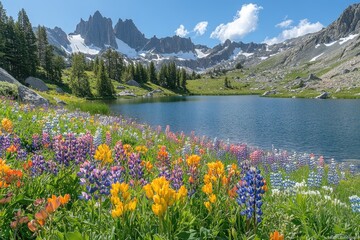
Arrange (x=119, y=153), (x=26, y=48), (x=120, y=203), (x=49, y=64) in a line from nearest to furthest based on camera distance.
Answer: (x=120, y=203)
(x=119, y=153)
(x=26, y=48)
(x=49, y=64)

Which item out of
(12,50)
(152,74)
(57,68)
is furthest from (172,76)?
(12,50)

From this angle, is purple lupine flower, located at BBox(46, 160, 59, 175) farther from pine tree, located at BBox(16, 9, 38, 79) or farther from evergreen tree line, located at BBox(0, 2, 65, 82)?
pine tree, located at BBox(16, 9, 38, 79)

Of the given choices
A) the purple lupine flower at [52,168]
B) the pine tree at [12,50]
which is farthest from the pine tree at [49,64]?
Answer: the purple lupine flower at [52,168]

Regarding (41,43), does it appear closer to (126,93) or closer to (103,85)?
(103,85)

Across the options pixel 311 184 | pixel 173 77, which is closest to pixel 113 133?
pixel 311 184

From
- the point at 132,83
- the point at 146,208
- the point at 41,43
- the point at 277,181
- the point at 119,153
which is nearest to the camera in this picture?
the point at 146,208

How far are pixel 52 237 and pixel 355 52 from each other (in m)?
206

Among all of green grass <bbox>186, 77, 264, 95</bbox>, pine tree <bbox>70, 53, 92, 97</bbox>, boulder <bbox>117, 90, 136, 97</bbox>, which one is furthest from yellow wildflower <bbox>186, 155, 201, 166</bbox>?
green grass <bbox>186, 77, 264, 95</bbox>

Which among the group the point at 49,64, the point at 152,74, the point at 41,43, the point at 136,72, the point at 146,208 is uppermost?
the point at 41,43

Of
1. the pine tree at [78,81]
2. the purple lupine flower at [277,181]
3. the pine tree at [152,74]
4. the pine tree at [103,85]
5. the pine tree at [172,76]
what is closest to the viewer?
the purple lupine flower at [277,181]

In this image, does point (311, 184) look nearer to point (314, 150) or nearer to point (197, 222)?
point (197, 222)

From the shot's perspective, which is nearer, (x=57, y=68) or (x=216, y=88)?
(x=57, y=68)

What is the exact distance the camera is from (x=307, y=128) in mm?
36406

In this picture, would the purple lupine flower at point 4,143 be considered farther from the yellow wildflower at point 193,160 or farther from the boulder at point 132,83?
the boulder at point 132,83
